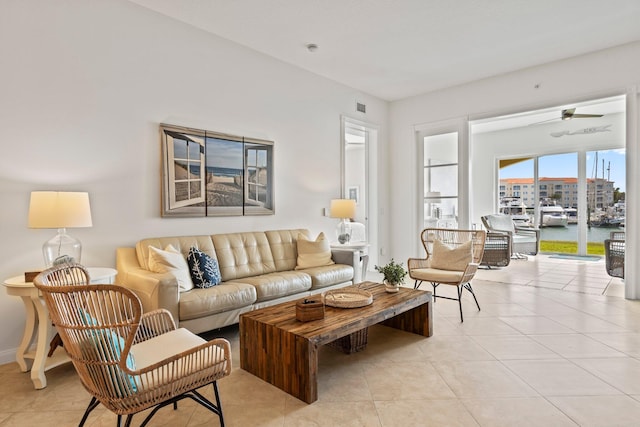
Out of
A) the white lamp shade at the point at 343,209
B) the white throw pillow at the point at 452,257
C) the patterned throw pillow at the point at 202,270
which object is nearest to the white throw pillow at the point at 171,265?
the patterned throw pillow at the point at 202,270

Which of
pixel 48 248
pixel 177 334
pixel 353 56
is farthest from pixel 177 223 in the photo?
pixel 353 56

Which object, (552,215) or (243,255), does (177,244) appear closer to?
(243,255)

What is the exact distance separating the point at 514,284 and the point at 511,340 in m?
2.47

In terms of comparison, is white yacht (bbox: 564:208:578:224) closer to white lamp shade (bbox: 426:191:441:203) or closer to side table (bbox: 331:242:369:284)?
white lamp shade (bbox: 426:191:441:203)

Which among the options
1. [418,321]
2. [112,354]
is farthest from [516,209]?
[112,354]

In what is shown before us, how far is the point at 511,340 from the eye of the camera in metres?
3.02

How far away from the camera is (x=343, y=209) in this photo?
4816 millimetres

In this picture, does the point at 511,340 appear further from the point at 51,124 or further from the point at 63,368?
the point at 51,124

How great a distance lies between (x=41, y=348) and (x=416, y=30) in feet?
13.9

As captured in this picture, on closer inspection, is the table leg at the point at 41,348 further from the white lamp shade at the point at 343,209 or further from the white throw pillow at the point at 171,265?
the white lamp shade at the point at 343,209

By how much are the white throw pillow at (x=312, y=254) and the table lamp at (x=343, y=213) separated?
63cm

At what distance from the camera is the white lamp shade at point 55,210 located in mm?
2447

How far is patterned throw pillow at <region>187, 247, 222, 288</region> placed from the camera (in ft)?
10.4

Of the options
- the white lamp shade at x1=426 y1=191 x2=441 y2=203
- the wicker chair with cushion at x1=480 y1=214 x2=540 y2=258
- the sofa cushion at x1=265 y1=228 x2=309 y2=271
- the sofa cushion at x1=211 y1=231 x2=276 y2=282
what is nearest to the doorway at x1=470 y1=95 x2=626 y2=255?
the wicker chair with cushion at x1=480 y1=214 x2=540 y2=258
